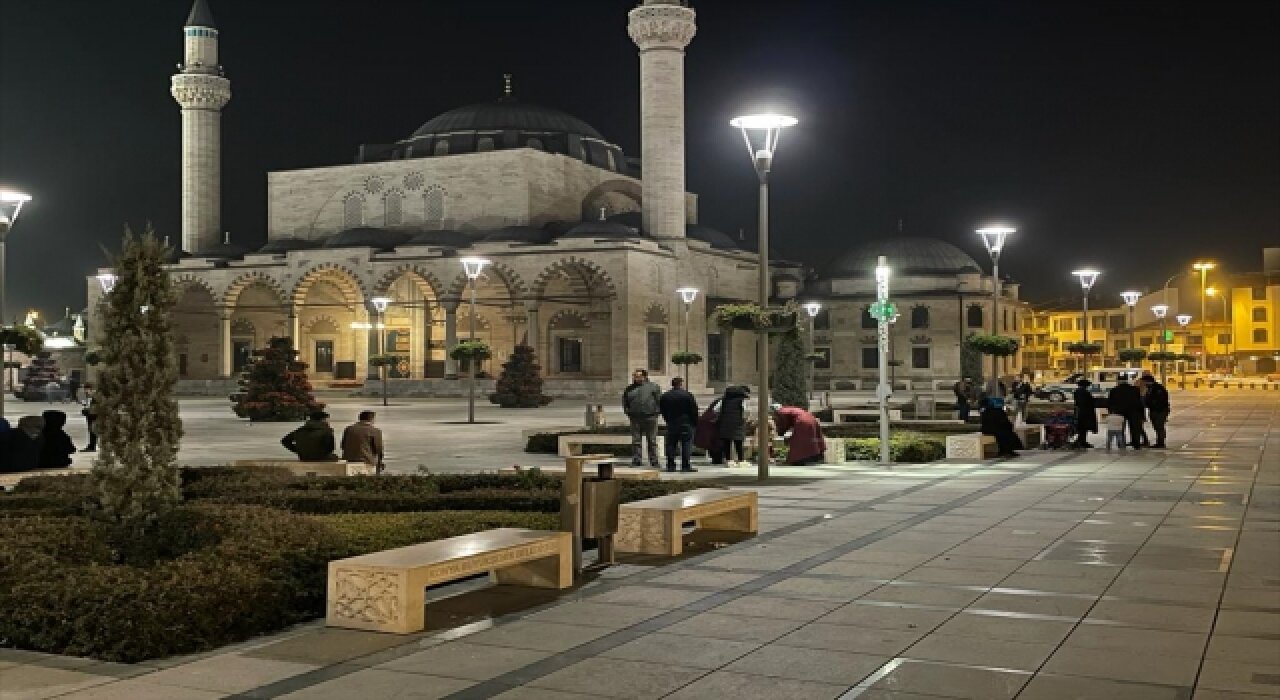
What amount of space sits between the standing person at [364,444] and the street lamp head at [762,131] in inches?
238

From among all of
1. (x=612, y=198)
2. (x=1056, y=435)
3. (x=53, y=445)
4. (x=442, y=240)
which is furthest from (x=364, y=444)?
(x=612, y=198)

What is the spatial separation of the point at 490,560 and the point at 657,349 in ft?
167

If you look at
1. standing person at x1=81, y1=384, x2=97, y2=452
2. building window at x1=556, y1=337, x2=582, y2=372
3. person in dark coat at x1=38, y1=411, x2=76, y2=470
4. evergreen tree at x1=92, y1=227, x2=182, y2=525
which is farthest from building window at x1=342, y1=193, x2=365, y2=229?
evergreen tree at x1=92, y1=227, x2=182, y2=525

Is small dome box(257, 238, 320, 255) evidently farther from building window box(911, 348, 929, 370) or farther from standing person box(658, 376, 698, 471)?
standing person box(658, 376, 698, 471)

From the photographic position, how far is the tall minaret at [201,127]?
6488 cm

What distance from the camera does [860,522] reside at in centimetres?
1183

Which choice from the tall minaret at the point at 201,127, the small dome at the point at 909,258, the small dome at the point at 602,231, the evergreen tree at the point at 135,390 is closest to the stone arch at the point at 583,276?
the small dome at the point at 602,231

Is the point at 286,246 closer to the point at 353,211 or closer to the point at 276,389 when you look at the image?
the point at 353,211

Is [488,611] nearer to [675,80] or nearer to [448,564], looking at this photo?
[448,564]

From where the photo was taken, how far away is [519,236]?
195ft

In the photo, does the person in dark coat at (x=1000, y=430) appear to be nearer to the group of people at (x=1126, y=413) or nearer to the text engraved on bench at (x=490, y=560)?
the group of people at (x=1126, y=413)

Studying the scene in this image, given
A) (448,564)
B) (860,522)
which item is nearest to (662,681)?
(448,564)

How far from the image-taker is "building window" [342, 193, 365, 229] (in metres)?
Result: 67.0

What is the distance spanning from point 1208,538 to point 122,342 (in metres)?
9.10
